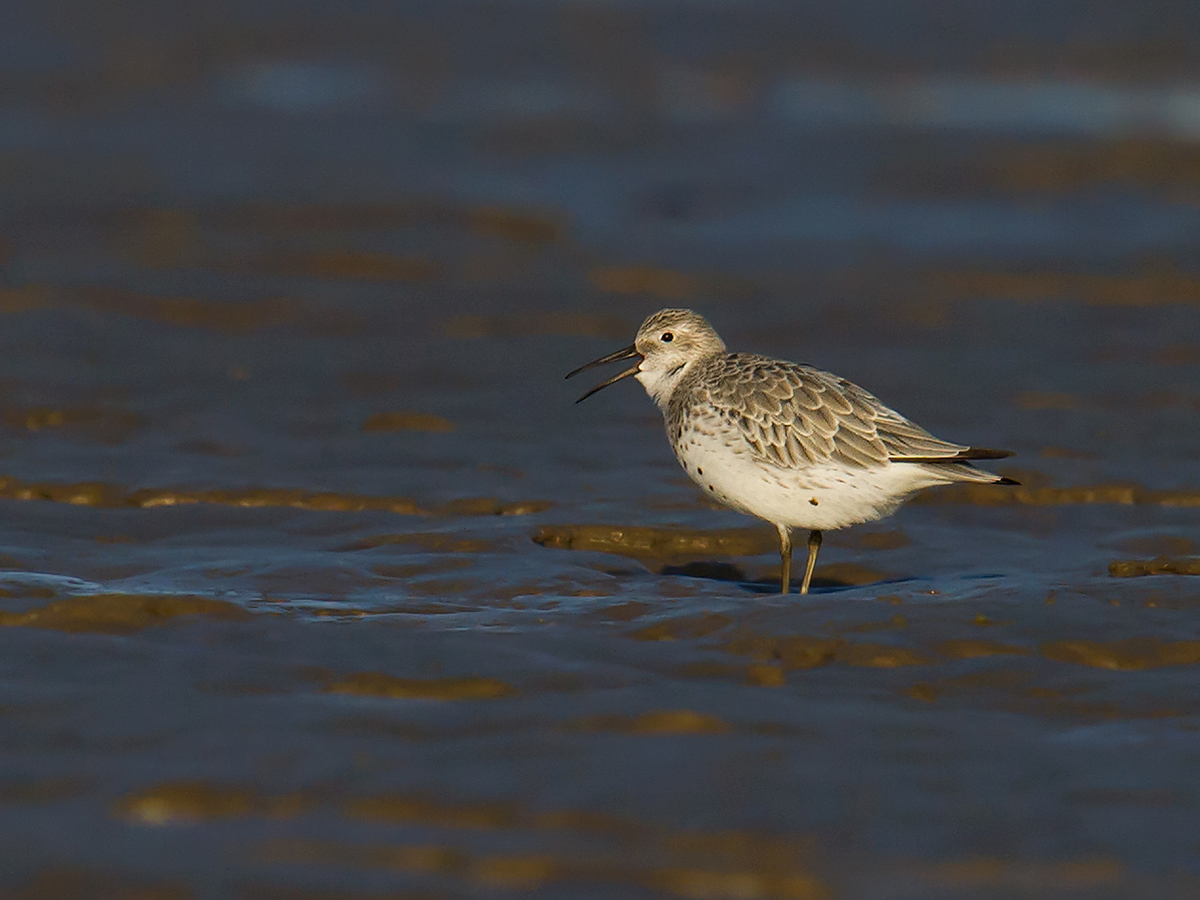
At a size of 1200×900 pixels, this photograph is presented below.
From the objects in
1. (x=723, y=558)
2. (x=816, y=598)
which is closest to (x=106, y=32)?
(x=723, y=558)

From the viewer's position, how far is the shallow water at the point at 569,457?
17.8ft

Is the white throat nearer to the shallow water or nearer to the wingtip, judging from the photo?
the shallow water

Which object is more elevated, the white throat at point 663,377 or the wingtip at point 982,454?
the white throat at point 663,377

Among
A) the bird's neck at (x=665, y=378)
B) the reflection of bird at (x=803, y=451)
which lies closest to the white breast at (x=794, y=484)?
the reflection of bird at (x=803, y=451)

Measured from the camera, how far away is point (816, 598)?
24.2ft

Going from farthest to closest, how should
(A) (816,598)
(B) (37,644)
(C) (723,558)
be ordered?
(C) (723,558), (A) (816,598), (B) (37,644)

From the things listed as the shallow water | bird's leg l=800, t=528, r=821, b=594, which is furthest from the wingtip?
bird's leg l=800, t=528, r=821, b=594

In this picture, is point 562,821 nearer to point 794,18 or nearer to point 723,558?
point 723,558

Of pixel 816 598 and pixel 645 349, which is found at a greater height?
pixel 645 349

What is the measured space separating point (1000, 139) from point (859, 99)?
5.98 feet

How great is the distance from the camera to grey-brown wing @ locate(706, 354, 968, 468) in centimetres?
810

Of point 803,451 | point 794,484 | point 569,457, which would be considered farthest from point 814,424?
point 569,457

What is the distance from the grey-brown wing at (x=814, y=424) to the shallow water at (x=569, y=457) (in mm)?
695

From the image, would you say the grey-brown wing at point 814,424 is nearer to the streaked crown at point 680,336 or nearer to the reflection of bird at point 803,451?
the reflection of bird at point 803,451
